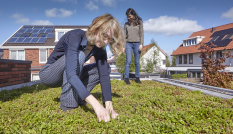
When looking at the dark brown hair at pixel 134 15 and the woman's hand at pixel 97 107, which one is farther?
the dark brown hair at pixel 134 15

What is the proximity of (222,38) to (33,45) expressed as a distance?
2490cm

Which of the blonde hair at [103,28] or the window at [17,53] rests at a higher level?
the window at [17,53]

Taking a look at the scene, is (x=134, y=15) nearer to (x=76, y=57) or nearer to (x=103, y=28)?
(x=103, y=28)

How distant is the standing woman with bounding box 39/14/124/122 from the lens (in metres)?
1.70

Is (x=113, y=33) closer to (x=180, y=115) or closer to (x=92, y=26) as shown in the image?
(x=92, y=26)

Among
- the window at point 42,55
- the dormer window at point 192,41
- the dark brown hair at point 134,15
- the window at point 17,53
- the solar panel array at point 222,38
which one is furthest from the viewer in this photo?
the dormer window at point 192,41

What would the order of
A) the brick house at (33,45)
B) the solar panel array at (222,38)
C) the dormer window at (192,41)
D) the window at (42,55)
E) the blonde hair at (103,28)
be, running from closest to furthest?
1. the blonde hair at (103,28)
2. the brick house at (33,45)
3. the window at (42,55)
4. the solar panel array at (222,38)
5. the dormer window at (192,41)

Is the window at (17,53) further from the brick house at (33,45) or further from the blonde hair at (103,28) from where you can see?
the blonde hair at (103,28)

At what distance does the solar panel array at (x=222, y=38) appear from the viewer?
1983 cm

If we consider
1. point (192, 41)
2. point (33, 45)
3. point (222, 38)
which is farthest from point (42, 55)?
point (222, 38)

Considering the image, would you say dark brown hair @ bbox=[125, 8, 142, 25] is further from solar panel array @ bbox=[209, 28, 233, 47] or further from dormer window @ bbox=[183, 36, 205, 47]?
dormer window @ bbox=[183, 36, 205, 47]

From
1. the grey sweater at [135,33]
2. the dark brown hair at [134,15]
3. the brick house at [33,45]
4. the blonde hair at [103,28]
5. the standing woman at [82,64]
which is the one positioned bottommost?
the standing woman at [82,64]

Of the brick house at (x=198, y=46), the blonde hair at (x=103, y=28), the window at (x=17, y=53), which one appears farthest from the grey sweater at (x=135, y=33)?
the window at (x=17, y=53)

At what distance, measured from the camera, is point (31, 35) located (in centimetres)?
1912
